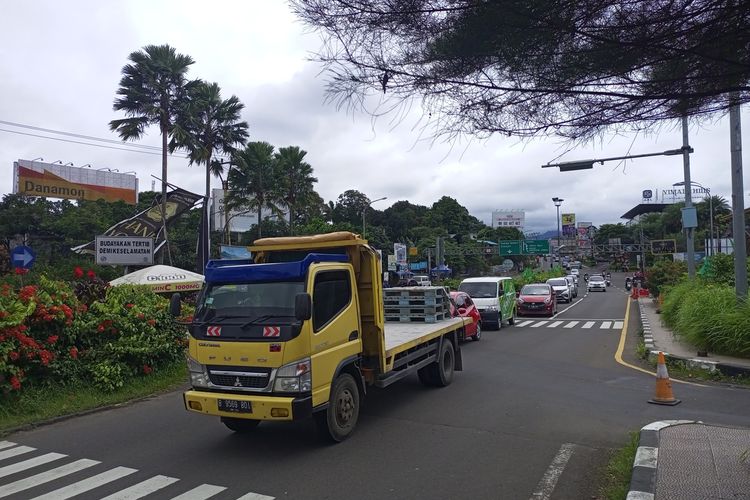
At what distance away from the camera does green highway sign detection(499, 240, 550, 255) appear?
62.0m

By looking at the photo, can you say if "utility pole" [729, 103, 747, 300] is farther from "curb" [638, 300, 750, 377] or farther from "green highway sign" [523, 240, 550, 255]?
"green highway sign" [523, 240, 550, 255]

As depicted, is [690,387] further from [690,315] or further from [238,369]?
[238,369]

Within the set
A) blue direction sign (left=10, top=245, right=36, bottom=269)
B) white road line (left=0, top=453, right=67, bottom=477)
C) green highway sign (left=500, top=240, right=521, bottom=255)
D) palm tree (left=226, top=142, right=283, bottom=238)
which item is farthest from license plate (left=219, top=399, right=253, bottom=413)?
green highway sign (left=500, top=240, right=521, bottom=255)

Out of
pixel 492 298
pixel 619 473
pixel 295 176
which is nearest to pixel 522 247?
pixel 295 176

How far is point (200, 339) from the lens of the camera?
647cm

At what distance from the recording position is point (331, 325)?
659cm

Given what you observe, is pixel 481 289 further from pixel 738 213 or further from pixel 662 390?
pixel 662 390

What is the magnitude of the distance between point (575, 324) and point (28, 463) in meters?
21.2

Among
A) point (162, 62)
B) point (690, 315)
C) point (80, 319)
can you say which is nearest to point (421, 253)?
point (162, 62)

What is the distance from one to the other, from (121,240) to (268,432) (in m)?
15.6

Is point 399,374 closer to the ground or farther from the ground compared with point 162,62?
closer to the ground

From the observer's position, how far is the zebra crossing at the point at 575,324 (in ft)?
73.7

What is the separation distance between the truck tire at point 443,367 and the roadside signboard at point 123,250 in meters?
14.2

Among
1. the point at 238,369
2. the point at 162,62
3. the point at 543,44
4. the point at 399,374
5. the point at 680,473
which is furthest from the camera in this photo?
the point at 162,62
